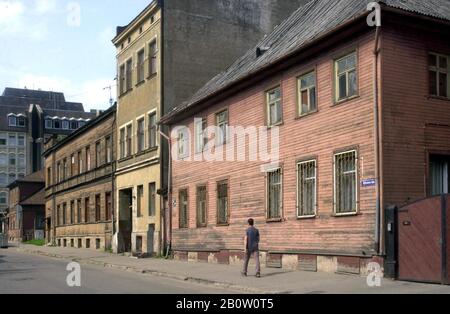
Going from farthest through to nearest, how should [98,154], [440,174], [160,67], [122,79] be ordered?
[98,154] < [122,79] < [160,67] < [440,174]

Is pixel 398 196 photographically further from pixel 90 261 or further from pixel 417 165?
pixel 90 261

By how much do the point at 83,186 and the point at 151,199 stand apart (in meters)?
14.5

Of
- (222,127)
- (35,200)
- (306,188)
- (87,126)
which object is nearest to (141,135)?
→ (222,127)

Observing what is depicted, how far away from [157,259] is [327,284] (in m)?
15.1

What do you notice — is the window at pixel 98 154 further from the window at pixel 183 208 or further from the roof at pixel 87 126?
the window at pixel 183 208

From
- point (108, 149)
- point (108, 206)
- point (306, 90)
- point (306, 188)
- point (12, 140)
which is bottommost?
point (108, 206)

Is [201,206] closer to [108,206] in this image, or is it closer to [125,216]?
[125,216]

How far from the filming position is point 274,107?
22750 mm

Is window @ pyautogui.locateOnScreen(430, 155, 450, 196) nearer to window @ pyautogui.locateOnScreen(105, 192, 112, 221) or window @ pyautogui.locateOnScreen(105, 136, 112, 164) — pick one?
window @ pyautogui.locateOnScreen(105, 192, 112, 221)

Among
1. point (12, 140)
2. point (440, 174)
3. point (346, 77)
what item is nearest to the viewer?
point (440, 174)

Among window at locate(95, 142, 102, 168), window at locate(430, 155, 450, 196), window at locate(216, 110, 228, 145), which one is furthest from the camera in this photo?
window at locate(95, 142, 102, 168)

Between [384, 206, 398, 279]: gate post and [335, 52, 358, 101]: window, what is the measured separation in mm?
3617

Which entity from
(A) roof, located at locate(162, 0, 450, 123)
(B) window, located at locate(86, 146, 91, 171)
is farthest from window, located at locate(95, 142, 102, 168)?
(A) roof, located at locate(162, 0, 450, 123)

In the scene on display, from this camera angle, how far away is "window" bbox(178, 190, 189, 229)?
29547 mm
